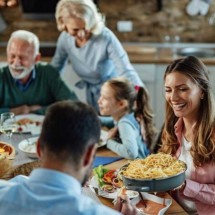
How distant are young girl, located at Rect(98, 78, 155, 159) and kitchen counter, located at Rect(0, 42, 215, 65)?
145 cm

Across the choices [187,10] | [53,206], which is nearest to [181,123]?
[53,206]

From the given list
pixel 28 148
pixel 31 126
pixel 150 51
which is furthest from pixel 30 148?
pixel 150 51

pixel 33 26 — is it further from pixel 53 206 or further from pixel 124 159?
pixel 53 206

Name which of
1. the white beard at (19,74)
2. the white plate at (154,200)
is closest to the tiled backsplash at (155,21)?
the white beard at (19,74)

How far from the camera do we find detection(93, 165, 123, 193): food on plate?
6.05 feet

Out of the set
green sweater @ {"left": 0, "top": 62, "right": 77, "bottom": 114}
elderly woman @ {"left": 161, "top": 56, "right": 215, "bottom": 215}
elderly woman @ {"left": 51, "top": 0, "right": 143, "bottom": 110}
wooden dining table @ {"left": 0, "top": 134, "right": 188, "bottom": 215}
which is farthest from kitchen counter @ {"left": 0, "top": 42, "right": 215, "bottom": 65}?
elderly woman @ {"left": 161, "top": 56, "right": 215, "bottom": 215}

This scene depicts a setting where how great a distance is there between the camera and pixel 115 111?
8.23ft

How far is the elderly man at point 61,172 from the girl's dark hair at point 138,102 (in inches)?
52.7

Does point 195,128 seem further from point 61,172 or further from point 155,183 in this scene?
point 61,172

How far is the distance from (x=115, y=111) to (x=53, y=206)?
1.45 metres

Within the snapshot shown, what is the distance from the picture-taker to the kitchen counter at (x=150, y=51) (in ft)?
13.3

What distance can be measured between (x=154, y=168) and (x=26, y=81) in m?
1.42

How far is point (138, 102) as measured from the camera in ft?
8.47

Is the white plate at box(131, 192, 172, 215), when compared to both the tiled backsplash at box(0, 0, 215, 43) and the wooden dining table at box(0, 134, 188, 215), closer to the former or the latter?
the wooden dining table at box(0, 134, 188, 215)
